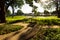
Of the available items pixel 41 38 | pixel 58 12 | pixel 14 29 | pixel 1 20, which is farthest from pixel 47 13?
pixel 41 38

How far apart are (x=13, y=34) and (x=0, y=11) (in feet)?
45.8

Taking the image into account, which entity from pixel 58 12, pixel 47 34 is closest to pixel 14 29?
pixel 47 34

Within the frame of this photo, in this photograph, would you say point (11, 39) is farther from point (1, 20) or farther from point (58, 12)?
point (58, 12)

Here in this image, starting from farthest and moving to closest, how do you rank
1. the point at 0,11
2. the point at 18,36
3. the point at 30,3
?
the point at 30,3 → the point at 0,11 → the point at 18,36

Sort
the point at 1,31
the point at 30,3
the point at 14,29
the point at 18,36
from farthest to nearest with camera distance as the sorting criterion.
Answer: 1. the point at 30,3
2. the point at 14,29
3. the point at 1,31
4. the point at 18,36

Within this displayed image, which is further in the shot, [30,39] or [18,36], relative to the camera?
[18,36]

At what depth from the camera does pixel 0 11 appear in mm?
30297

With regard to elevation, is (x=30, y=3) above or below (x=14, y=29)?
above

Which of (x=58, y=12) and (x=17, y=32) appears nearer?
(x=17, y=32)

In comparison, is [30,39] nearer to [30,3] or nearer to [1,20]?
[1,20]

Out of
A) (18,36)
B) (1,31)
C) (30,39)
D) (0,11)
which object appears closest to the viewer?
(30,39)

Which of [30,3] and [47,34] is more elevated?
[30,3]

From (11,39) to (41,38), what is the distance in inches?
109

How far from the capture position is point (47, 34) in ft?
55.0
